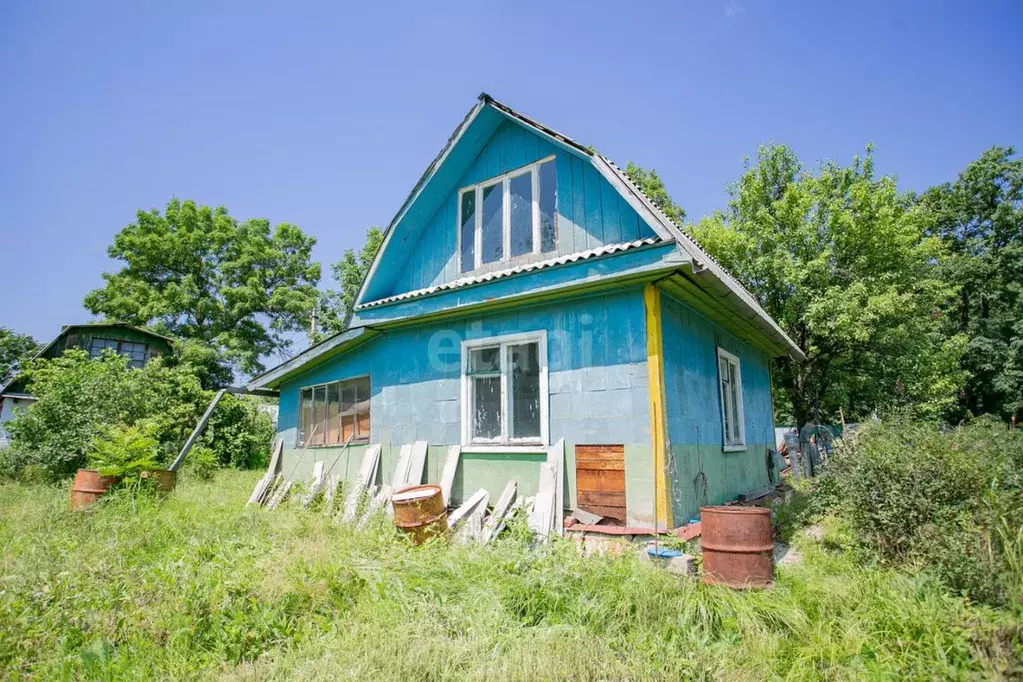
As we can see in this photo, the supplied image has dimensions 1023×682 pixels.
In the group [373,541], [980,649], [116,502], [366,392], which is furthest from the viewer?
[366,392]

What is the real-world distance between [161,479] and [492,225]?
7.45 metres

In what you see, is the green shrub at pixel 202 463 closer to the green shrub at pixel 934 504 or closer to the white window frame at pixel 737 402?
the white window frame at pixel 737 402

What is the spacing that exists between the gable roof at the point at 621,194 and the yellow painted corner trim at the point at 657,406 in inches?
23.7

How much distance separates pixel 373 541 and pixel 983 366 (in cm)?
3141

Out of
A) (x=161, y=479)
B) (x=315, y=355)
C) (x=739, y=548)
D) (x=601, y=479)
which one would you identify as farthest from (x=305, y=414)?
(x=739, y=548)

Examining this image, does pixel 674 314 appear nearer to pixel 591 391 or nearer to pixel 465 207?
pixel 591 391

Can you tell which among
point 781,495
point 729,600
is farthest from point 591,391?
point 781,495

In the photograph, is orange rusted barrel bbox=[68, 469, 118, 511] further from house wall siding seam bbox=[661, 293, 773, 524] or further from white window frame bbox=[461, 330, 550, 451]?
house wall siding seam bbox=[661, 293, 773, 524]

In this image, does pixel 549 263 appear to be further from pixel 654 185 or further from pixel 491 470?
pixel 654 185

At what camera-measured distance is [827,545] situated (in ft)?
19.5

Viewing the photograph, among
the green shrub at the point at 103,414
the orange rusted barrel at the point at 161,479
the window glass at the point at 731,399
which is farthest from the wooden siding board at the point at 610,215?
the green shrub at the point at 103,414

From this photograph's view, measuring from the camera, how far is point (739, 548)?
4.60 m

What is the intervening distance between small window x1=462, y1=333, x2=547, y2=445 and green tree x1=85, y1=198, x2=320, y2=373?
21435mm

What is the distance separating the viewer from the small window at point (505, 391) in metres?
7.02
